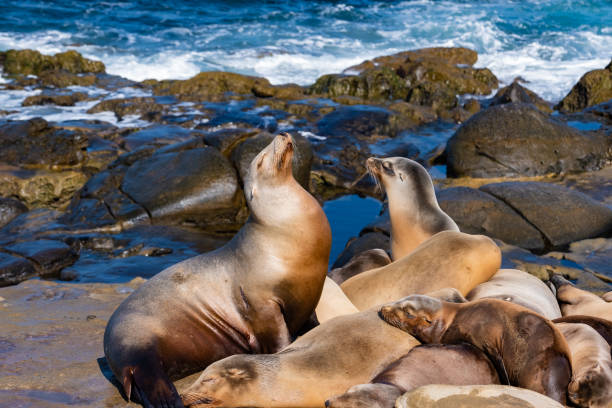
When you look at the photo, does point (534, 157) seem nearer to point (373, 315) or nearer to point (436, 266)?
point (436, 266)

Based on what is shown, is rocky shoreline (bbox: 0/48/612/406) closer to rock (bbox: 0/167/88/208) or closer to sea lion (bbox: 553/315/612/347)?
rock (bbox: 0/167/88/208)

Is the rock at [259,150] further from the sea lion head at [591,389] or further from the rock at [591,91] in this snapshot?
the rock at [591,91]

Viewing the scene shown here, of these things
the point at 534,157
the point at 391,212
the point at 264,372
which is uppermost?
the point at 264,372

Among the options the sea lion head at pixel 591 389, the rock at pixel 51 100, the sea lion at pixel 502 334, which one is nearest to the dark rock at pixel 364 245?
the sea lion at pixel 502 334

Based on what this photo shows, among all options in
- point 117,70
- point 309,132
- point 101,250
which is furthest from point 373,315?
point 117,70

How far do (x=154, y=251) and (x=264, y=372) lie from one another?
6.31 metres

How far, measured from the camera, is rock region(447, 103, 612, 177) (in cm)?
1144

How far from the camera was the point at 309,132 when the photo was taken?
15.3m

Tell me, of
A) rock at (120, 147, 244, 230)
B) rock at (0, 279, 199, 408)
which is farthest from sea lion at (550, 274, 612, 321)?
rock at (120, 147, 244, 230)

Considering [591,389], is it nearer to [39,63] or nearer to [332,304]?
[332,304]

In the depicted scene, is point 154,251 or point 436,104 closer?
point 154,251

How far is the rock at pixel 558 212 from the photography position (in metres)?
8.20

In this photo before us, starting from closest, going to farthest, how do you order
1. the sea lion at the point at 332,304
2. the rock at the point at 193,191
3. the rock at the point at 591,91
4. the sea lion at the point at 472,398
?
1. the sea lion at the point at 472,398
2. the sea lion at the point at 332,304
3. the rock at the point at 193,191
4. the rock at the point at 591,91

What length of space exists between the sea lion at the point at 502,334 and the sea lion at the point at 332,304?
1.07 metres
